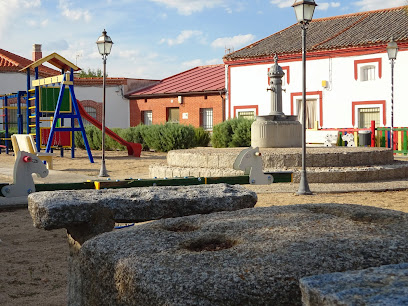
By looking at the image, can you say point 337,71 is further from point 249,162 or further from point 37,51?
point 37,51

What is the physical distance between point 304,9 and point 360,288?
8848mm

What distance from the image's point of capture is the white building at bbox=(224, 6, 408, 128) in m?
23.1

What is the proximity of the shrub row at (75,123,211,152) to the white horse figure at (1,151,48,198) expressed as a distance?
15110mm

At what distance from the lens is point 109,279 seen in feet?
8.71

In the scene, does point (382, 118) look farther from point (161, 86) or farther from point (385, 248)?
point (385, 248)

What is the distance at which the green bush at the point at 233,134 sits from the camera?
21562 millimetres

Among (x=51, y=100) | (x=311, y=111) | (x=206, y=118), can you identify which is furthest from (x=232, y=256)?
(x=206, y=118)

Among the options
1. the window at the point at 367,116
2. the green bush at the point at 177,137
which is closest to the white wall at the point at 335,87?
the window at the point at 367,116

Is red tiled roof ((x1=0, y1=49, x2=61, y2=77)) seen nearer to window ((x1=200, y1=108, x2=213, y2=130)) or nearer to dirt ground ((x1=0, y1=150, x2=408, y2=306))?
window ((x1=200, y1=108, x2=213, y2=130))

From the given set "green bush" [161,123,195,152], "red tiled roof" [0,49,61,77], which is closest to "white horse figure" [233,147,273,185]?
"green bush" [161,123,195,152]

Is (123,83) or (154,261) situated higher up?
(123,83)

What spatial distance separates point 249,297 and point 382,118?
73.0 ft

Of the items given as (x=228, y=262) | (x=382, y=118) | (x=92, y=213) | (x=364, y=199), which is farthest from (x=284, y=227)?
(x=382, y=118)

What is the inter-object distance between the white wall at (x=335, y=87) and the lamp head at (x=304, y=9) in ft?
44.9
